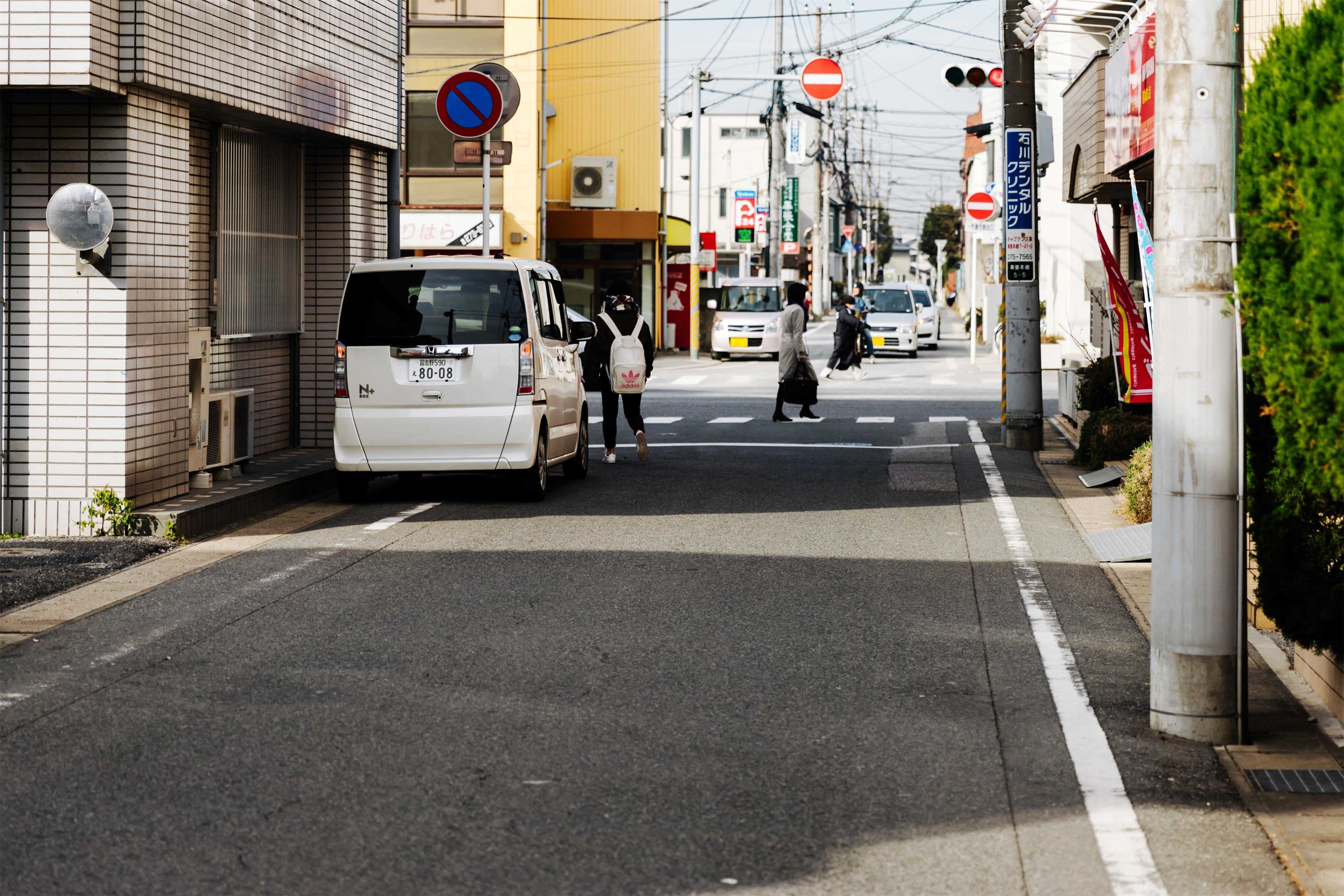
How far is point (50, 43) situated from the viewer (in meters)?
9.95

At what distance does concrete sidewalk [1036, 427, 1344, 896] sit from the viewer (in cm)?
466

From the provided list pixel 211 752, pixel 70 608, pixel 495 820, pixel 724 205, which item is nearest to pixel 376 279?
pixel 70 608

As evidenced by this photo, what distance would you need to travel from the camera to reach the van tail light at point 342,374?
12500 mm

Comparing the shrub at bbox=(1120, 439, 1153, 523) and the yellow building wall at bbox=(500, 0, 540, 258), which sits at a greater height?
the yellow building wall at bbox=(500, 0, 540, 258)

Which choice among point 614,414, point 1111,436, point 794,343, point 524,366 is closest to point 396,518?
point 524,366

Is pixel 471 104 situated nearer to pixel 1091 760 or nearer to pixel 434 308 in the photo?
pixel 434 308

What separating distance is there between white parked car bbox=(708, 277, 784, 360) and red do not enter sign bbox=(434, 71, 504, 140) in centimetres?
2669

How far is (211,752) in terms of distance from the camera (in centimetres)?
559

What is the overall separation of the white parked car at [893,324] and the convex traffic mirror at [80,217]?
3190cm

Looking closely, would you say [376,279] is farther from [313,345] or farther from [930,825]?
[930,825]

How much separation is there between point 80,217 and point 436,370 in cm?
303

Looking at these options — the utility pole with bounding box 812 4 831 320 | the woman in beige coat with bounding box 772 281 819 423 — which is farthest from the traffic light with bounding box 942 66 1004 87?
the utility pole with bounding box 812 4 831 320

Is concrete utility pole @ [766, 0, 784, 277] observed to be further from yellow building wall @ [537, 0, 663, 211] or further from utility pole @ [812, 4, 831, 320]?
utility pole @ [812, 4, 831, 320]

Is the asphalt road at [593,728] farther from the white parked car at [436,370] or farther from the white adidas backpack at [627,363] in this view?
the white adidas backpack at [627,363]
